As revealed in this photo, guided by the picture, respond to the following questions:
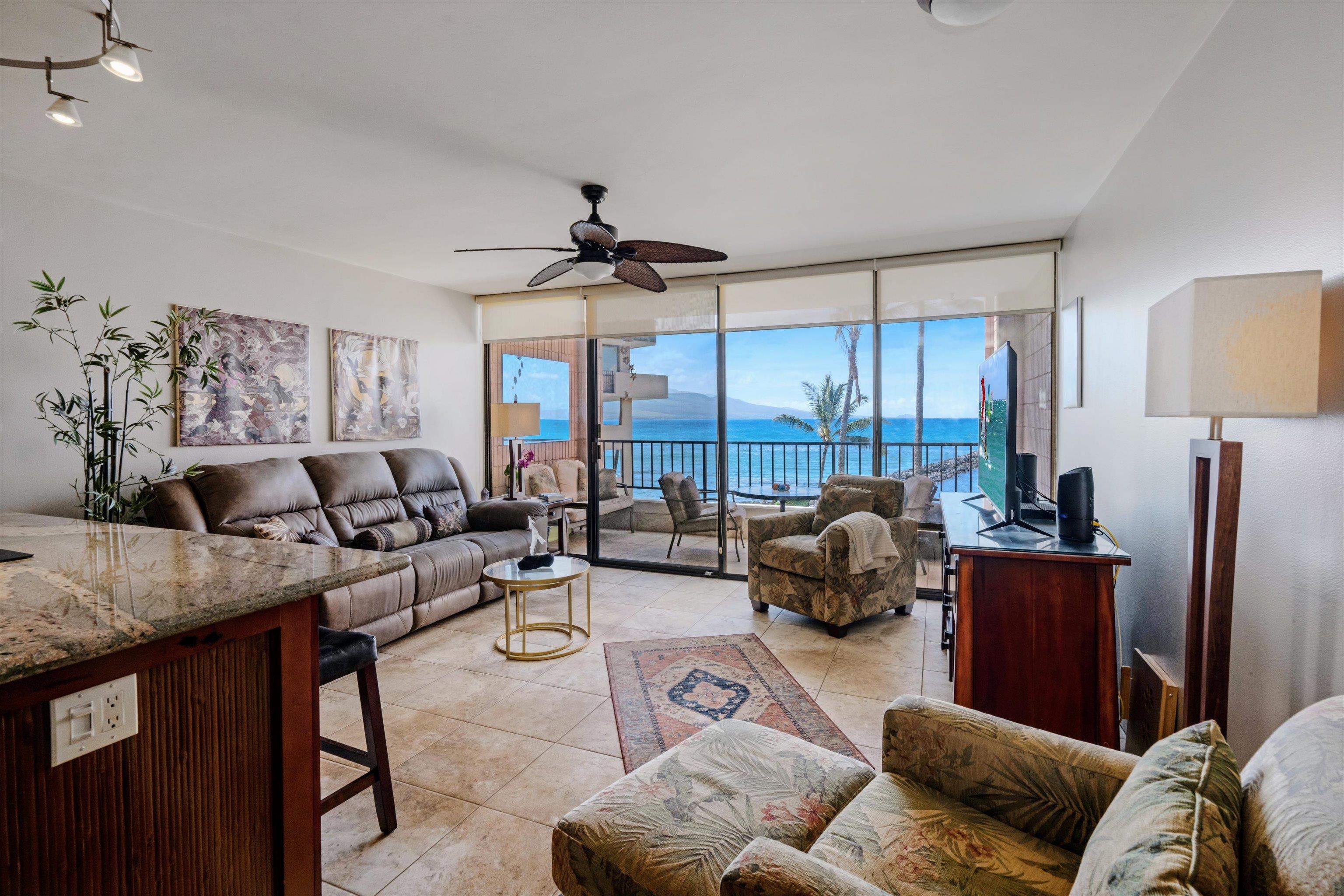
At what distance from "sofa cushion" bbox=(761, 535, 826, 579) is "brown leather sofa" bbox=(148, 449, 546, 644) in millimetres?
1783

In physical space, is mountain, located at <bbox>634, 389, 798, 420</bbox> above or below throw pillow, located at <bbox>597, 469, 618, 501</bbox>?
above

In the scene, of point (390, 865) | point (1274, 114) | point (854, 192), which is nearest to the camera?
point (1274, 114)

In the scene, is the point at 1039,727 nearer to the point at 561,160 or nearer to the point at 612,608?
the point at 612,608

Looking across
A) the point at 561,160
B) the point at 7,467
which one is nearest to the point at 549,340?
the point at 561,160

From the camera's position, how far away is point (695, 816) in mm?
1336

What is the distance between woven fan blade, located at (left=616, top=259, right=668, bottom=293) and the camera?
336cm

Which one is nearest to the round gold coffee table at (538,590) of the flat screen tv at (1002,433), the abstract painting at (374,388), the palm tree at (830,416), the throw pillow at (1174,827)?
the abstract painting at (374,388)

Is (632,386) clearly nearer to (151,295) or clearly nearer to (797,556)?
(797,556)

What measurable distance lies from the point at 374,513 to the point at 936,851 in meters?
4.05

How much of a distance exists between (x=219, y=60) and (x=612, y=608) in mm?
3436

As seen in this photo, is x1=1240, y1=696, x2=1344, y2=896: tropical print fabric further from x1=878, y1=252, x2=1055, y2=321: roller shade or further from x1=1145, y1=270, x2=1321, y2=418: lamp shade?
x1=878, y1=252, x2=1055, y2=321: roller shade

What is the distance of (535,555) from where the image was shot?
3590 millimetres

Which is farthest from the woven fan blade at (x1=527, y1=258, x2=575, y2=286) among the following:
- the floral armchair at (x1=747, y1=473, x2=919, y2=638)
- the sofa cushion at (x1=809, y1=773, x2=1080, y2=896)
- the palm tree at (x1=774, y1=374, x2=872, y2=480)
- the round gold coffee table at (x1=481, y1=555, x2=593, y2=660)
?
the sofa cushion at (x1=809, y1=773, x2=1080, y2=896)

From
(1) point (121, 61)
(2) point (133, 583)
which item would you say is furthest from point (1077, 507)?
(1) point (121, 61)
